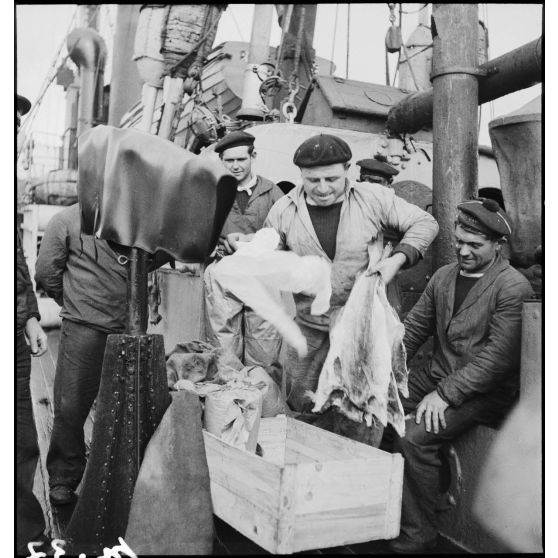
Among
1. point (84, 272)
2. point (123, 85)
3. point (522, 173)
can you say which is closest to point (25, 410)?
point (84, 272)

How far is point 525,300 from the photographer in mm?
3271

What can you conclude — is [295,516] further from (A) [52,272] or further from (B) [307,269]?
(A) [52,272]

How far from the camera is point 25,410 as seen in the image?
3.23m

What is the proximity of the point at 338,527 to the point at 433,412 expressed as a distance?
86 centimetres

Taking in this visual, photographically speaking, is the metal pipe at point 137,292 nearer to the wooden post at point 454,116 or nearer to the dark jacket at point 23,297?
the dark jacket at point 23,297

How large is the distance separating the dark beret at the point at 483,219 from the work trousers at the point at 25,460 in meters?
2.43

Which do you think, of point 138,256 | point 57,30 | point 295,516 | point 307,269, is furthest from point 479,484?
point 57,30

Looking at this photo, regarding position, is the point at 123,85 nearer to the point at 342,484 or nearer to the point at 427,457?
the point at 427,457

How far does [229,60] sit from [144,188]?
7.87 m

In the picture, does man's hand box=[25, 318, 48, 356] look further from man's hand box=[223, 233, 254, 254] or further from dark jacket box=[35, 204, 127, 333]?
man's hand box=[223, 233, 254, 254]

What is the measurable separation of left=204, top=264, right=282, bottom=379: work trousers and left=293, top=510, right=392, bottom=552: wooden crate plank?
65.7 inches

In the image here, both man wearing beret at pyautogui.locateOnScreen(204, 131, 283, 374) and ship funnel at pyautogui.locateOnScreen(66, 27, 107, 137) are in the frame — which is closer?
man wearing beret at pyautogui.locateOnScreen(204, 131, 283, 374)

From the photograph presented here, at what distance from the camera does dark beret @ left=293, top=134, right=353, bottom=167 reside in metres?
3.58

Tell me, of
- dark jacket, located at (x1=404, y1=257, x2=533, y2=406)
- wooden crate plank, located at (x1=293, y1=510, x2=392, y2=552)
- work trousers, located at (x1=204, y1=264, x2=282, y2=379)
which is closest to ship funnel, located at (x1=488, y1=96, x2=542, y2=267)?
dark jacket, located at (x1=404, y1=257, x2=533, y2=406)
